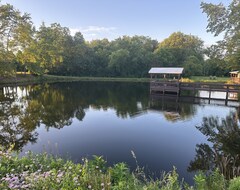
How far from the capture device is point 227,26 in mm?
17453

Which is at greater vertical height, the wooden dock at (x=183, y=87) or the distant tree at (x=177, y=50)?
the distant tree at (x=177, y=50)

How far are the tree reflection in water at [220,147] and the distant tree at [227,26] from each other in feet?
18.8

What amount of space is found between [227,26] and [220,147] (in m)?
13.1

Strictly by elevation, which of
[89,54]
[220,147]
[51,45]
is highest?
[51,45]

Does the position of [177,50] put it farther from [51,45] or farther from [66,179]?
[66,179]

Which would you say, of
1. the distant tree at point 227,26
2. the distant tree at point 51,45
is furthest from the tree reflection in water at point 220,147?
the distant tree at point 51,45

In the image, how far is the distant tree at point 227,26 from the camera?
16.2m

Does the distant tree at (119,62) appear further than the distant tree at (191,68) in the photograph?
Yes

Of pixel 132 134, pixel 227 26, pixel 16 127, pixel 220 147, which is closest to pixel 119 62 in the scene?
pixel 227 26

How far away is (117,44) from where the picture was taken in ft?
206

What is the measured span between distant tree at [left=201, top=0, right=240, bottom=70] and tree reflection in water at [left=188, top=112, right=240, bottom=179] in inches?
225

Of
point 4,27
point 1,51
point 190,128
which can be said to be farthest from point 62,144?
point 4,27

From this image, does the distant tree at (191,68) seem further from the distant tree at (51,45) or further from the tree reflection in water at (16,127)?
the tree reflection in water at (16,127)

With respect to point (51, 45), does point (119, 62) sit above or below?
below
